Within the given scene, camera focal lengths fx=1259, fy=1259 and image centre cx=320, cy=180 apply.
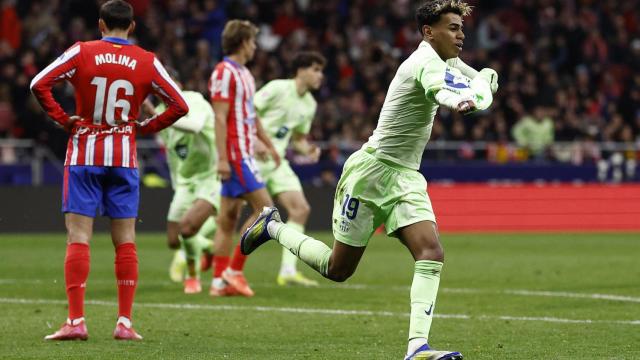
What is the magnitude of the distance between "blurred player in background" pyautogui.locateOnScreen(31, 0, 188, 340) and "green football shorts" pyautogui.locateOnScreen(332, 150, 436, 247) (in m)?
1.65

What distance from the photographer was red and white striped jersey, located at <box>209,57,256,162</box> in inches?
441

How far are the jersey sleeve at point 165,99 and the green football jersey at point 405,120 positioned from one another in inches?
64.2

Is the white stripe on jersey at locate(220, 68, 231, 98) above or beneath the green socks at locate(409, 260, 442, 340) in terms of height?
above

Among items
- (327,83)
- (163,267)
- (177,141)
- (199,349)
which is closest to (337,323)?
(199,349)

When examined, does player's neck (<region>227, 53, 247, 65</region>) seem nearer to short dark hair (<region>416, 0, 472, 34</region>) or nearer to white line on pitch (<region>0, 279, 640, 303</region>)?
white line on pitch (<region>0, 279, 640, 303</region>)

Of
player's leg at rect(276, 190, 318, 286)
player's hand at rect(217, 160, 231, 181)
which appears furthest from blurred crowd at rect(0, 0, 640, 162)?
player's hand at rect(217, 160, 231, 181)

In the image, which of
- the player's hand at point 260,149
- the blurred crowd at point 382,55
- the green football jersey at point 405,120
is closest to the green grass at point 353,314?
the green football jersey at point 405,120

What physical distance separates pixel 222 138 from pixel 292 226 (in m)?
2.00

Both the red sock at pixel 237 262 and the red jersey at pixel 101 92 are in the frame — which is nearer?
the red jersey at pixel 101 92

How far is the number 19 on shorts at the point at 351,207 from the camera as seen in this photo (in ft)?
23.7

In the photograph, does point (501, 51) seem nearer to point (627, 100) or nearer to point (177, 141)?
point (627, 100)

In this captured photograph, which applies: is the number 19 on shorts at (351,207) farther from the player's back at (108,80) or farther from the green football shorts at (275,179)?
the green football shorts at (275,179)

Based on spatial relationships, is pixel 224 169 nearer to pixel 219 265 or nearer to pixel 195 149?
pixel 219 265

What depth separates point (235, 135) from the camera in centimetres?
1132
